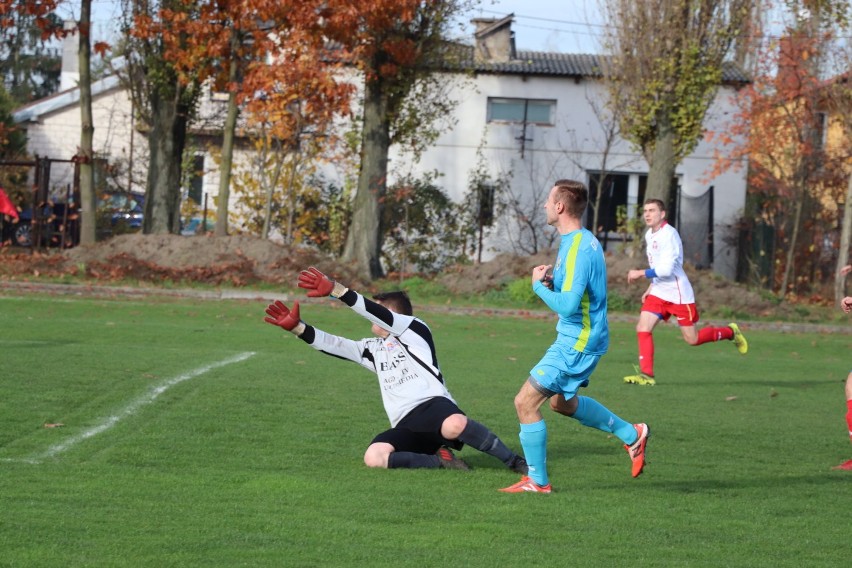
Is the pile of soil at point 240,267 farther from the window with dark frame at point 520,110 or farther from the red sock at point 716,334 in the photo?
the window with dark frame at point 520,110

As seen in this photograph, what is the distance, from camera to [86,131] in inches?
1065

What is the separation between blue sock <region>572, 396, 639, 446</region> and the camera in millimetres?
7637

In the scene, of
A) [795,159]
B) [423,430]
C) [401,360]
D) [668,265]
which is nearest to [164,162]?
[795,159]

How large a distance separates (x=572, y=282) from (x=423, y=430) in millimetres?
1670

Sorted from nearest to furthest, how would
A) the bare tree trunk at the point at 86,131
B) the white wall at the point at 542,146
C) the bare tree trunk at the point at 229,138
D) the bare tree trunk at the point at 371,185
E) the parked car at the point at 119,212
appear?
1. the bare tree trunk at the point at 86,131
2. the bare tree trunk at the point at 229,138
3. the bare tree trunk at the point at 371,185
4. the parked car at the point at 119,212
5. the white wall at the point at 542,146

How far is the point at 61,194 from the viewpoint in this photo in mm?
35156

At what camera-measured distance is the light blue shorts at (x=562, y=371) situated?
7.08m

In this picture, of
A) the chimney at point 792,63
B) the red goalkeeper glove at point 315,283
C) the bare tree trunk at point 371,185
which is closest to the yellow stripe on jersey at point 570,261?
the red goalkeeper glove at point 315,283

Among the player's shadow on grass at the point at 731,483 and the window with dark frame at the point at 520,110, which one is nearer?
the player's shadow on grass at the point at 731,483

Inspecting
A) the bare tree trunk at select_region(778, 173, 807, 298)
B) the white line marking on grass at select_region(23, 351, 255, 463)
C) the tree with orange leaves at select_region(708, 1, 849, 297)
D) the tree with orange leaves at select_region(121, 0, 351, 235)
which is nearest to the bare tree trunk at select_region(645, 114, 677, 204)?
the tree with orange leaves at select_region(708, 1, 849, 297)

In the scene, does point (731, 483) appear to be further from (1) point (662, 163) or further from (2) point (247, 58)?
(2) point (247, 58)

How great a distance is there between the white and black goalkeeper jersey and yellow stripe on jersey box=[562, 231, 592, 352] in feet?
4.02

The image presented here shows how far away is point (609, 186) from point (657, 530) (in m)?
32.8

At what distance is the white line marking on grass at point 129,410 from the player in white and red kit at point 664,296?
4620mm
